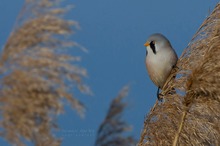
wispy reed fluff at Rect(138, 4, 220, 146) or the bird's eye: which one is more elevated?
the bird's eye

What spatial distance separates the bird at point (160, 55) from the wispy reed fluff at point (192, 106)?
2.89 feet

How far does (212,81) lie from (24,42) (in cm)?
130

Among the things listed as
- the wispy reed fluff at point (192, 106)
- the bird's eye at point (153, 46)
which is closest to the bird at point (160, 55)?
the bird's eye at point (153, 46)

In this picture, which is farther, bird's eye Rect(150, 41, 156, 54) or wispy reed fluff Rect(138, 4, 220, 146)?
bird's eye Rect(150, 41, 156, 54)

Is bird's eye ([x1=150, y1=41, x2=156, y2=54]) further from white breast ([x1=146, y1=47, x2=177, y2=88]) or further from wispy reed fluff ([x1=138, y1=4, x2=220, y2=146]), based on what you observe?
wispy reed fluff ([x1=138, y1=4, x2=220, y2=146])

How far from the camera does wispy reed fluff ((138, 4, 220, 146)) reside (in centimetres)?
304

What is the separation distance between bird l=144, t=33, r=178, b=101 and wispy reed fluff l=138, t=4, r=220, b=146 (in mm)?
881

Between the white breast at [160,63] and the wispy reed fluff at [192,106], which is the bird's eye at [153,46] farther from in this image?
the wispy reed fluff at [192,106]

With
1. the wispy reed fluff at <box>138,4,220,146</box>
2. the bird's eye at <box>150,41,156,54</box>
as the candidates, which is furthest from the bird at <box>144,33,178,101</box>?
the wispy reed fluff at <box>138,4,220,146</box>

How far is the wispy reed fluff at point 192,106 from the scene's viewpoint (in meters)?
3.04

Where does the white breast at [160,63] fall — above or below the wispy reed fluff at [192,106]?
above

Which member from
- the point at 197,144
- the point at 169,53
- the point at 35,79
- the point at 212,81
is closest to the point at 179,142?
the point at 197,144

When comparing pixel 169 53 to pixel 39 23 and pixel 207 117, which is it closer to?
pixel 207 117

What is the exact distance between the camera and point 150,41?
4.39 metres
